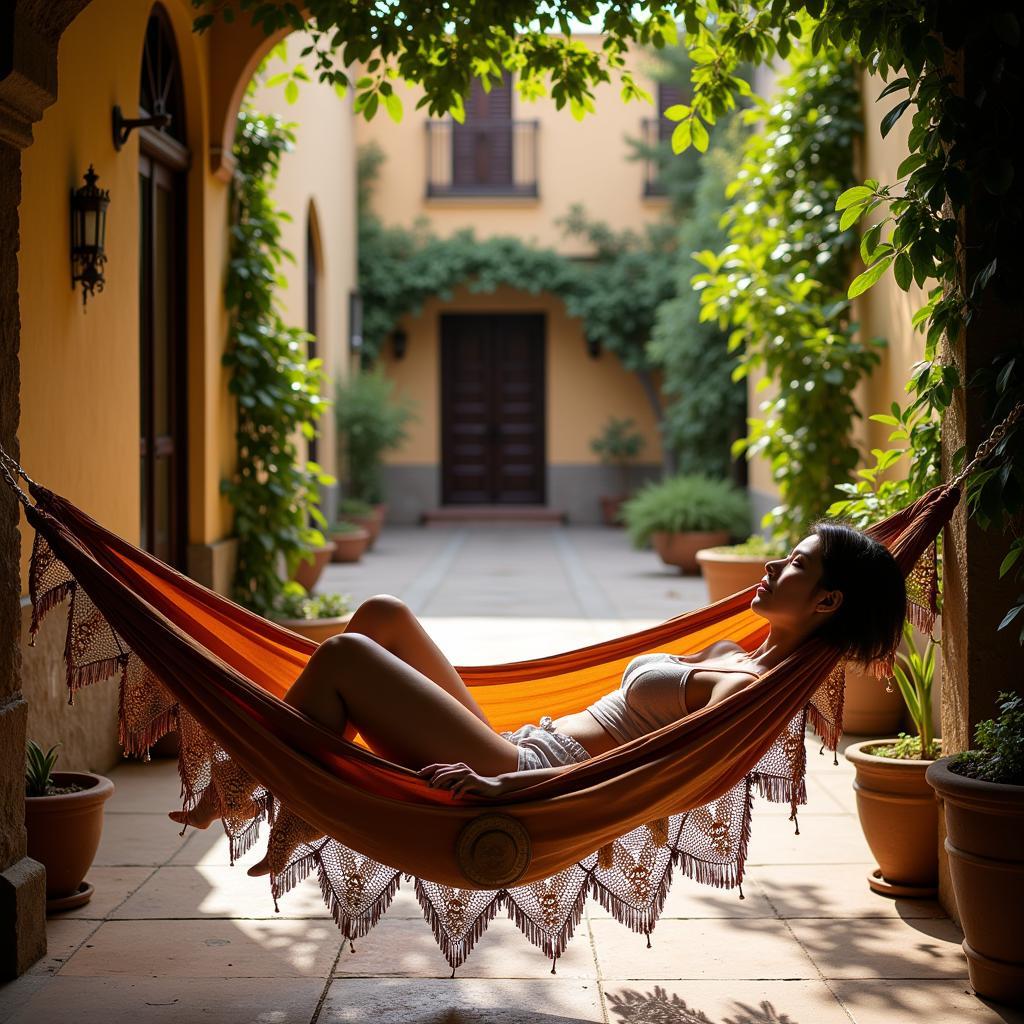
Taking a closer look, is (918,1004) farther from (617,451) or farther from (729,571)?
(617,451)

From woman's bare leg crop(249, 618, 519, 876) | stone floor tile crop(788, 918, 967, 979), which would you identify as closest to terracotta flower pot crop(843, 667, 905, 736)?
stone floor tile crop(788, 918, 967, 979)

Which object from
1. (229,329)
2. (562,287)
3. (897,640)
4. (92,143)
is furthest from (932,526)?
(562,287)

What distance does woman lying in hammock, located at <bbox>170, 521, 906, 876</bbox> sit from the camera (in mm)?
2812

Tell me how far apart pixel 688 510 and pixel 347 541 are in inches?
105

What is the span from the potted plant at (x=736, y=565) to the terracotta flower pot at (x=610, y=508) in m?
7.53

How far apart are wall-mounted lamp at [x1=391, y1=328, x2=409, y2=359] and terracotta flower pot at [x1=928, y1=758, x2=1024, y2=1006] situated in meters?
12.5

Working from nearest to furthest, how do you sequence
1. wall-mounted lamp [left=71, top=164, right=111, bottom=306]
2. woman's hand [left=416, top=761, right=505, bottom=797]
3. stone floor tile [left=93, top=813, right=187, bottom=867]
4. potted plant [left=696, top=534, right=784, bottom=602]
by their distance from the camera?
woman's hand [left=416, top=761, right=505, bottom=797], stone floor tile [left=93, top=813, right=187, bottom=867], wall-mounted lamp [left=71, top=164, right=111, bottom=306], potted plant [left=696, top=534, right=784, bottom=602]

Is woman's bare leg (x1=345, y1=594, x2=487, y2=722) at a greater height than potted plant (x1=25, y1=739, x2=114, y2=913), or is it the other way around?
woman's bare leg (x1=345, y1=594, x2=487, y2=722)

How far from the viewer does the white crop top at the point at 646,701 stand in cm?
302

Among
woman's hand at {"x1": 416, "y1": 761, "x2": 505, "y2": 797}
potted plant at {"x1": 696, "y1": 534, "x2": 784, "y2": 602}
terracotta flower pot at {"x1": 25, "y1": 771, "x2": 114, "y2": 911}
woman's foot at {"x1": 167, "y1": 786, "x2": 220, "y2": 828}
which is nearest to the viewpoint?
woman's hand at {"x1": 416, "y1": 761, "x2": 505, "y2": 797}

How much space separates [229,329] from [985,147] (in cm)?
383

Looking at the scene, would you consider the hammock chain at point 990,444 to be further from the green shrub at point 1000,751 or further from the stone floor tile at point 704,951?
the stone floor tile at point 704,951

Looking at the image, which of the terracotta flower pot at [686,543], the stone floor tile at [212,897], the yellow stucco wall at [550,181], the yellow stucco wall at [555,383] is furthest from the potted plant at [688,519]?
the stone floor tile at [212,897]

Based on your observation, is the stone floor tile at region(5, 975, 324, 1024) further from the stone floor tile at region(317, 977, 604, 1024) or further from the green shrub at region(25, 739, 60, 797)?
the green shrub at region(25, 739, 60, 797)
